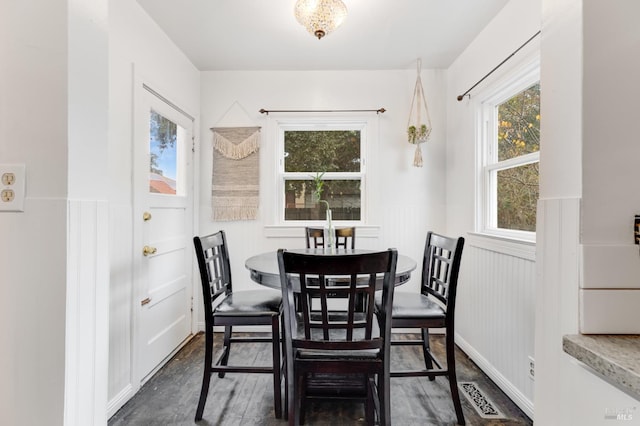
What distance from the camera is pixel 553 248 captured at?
27.8 inches

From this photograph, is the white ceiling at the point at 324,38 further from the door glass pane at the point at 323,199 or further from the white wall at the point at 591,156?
the white wall at the point at 591,156

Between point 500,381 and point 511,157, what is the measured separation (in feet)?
4.92

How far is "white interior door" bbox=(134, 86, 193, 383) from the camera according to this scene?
6.59ft

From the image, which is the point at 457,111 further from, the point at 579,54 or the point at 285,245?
the point at 579,54

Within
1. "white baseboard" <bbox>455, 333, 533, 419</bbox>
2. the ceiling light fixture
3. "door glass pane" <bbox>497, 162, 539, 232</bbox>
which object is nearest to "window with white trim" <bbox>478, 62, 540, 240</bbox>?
"door glass pane" <bbox>497, 162, 539, 232</bbox>

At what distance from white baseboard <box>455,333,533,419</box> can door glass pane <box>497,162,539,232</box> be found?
0.98 meters

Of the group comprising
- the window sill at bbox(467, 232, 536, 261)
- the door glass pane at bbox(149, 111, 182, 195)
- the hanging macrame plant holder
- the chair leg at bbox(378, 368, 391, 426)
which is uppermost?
the hanging macrame plant holder

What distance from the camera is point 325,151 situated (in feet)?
9.68

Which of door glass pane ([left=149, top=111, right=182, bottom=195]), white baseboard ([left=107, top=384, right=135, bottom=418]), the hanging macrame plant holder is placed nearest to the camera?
white baseboard ([left=107, top=384, right=135, bottom=418])

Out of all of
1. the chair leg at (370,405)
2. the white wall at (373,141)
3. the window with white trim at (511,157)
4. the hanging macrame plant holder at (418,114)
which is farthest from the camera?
the white wall at (373,141)

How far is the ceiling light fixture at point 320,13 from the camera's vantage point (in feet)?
5.42

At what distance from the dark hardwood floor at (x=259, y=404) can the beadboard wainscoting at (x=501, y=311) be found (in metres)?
0.12

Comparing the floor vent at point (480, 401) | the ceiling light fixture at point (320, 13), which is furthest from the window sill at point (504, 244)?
the ceiling light fixture at point (320, 13)

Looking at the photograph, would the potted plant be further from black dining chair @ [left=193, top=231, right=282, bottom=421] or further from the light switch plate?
the light switch plate
